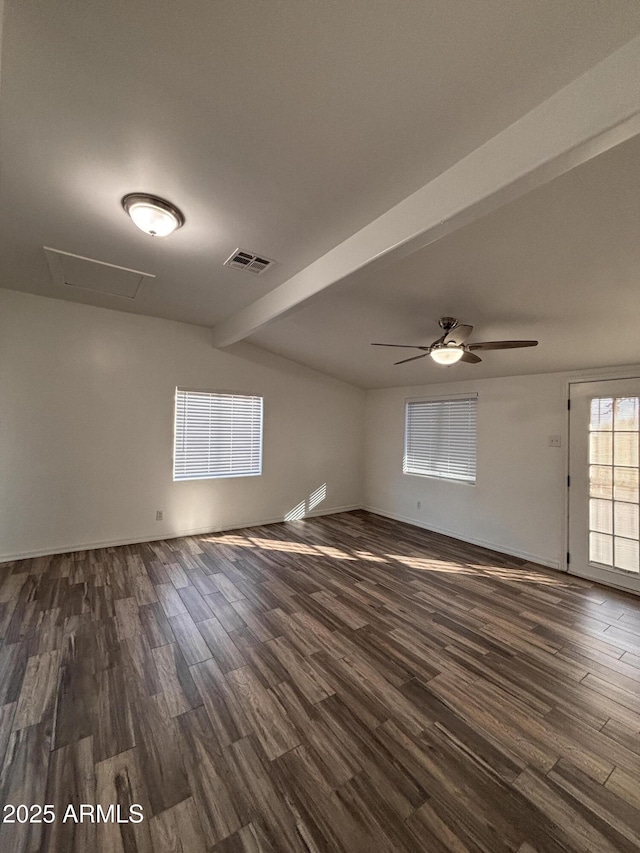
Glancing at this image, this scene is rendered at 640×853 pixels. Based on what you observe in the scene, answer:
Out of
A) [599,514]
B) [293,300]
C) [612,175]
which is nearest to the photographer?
[612,175]

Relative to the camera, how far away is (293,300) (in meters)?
2.90

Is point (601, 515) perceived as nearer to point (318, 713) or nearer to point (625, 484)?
point (625, 484)

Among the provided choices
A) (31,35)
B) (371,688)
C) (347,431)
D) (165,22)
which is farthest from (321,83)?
(347,431)

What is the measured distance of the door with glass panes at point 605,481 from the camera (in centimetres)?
335

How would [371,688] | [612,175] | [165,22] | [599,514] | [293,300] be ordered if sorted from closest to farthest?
[165,22] → [612,175] → [371,688] → [293,300] → [599,514]

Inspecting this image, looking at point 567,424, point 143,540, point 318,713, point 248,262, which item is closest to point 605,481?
point 567,424

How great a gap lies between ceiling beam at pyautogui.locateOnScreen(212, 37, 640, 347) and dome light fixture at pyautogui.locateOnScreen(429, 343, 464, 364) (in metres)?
0.96

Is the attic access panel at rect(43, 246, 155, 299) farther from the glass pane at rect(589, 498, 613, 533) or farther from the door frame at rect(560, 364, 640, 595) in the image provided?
the glass pane at rect(589, 498, 613, 533)

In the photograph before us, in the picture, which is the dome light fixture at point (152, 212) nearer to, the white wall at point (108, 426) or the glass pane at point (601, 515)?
the white wall at point (108, 426)

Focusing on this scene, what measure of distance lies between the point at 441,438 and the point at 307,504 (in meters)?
2.54

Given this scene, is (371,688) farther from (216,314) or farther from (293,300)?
(216,314)

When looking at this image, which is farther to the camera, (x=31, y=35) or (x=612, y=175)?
(x=612, y=175)

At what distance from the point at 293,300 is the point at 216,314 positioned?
1609 millimetres

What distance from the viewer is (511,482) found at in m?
4.26
